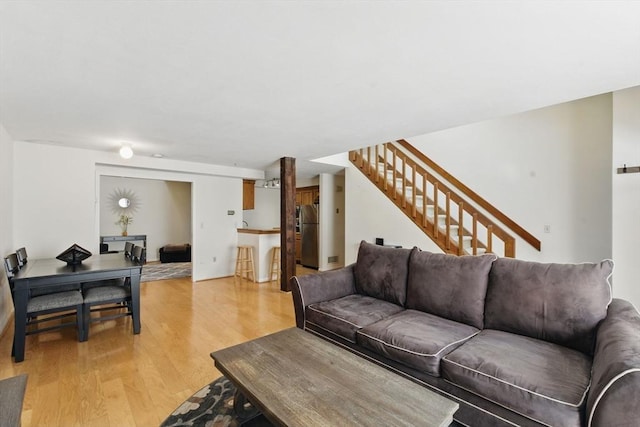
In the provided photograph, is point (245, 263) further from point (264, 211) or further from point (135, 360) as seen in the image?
point (135, 360)

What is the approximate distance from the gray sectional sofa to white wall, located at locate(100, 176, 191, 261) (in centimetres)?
648

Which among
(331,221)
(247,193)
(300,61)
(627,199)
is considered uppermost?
(300,61)

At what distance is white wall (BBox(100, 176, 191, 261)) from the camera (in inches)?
278

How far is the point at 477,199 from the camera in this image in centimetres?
450

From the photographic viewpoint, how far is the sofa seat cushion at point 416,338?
1687 mm

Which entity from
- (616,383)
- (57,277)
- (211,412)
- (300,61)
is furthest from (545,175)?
(57,277)

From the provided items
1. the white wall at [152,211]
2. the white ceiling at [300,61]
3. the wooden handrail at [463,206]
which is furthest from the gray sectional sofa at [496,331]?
the white wall at [152,211]

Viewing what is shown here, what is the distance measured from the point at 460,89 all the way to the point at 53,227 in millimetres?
5037

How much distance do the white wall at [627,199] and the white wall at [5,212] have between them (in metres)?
6.22

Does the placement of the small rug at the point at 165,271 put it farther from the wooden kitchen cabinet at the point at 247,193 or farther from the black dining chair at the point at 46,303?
the black dining chair at the point at 46,303

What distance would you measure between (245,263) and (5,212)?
328 centimetres

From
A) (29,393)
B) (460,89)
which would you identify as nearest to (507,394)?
(460,89)

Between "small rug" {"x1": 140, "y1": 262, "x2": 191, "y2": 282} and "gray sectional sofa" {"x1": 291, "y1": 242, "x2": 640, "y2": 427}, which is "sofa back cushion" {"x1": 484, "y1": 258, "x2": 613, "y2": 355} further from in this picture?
"small rug" {"x1": 140, "y1": 262, "x2": 191, "y2": 282}

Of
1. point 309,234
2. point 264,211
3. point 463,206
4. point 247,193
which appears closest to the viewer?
point 463,206
